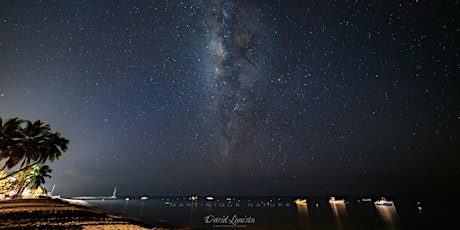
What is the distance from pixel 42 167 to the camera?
7562cm

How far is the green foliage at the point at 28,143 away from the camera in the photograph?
3412cm

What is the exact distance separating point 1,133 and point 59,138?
12193 mm

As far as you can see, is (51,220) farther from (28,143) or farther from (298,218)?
(298,218)

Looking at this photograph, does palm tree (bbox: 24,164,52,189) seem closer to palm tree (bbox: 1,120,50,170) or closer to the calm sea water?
the calm sea water

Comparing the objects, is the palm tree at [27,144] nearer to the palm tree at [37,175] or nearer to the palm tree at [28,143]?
the palm tree at [28,143]

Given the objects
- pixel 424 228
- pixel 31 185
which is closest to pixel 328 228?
pixel 424 228

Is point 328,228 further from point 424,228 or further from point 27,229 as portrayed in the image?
point 27,229

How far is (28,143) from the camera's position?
37.7m

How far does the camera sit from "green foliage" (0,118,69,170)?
1344 inches

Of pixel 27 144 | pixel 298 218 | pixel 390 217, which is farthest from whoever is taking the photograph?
pixel 390 217

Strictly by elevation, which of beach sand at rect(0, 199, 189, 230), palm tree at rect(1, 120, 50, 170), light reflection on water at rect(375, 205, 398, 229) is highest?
palm tree at rect(1, 120, 50, 170)

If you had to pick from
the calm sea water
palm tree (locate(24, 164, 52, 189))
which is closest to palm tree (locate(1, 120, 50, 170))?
the calm sea water

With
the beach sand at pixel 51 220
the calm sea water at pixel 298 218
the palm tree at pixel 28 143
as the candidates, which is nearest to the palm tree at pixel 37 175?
the calm sea water at pixel 298 218

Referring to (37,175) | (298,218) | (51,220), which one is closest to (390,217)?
(298,218)
